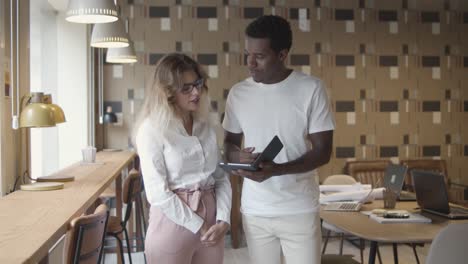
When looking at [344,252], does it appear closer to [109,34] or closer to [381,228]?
[381,228]

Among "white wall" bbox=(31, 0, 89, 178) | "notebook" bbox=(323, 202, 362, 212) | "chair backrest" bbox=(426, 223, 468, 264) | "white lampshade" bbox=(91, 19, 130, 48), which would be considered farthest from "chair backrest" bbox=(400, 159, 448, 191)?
"chair backrest" bbox=(426, 223, 468, 264)

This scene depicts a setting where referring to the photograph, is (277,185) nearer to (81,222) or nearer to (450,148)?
(81,222)

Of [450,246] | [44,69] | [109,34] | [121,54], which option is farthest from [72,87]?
[450,246]

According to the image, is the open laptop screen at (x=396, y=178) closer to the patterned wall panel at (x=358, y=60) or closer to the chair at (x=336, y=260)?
the chair at (x=336, y=260)

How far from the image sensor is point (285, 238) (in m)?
2.17

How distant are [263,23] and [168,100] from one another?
0.48 meters

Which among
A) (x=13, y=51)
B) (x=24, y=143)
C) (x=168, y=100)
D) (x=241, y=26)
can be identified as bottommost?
(x=24, y=143)

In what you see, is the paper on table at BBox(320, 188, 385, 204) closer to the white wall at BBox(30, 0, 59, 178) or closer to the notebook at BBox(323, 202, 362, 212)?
the notebook at BBox(323, 202, 362, 212)

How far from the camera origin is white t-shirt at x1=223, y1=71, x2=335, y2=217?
2.16 metres

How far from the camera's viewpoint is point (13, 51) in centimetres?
306

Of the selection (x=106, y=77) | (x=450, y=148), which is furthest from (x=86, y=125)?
(x=450, y=148)

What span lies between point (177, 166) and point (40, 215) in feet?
1.95

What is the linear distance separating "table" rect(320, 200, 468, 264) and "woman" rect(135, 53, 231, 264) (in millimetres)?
897

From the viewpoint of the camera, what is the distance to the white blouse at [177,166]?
2.07 m
